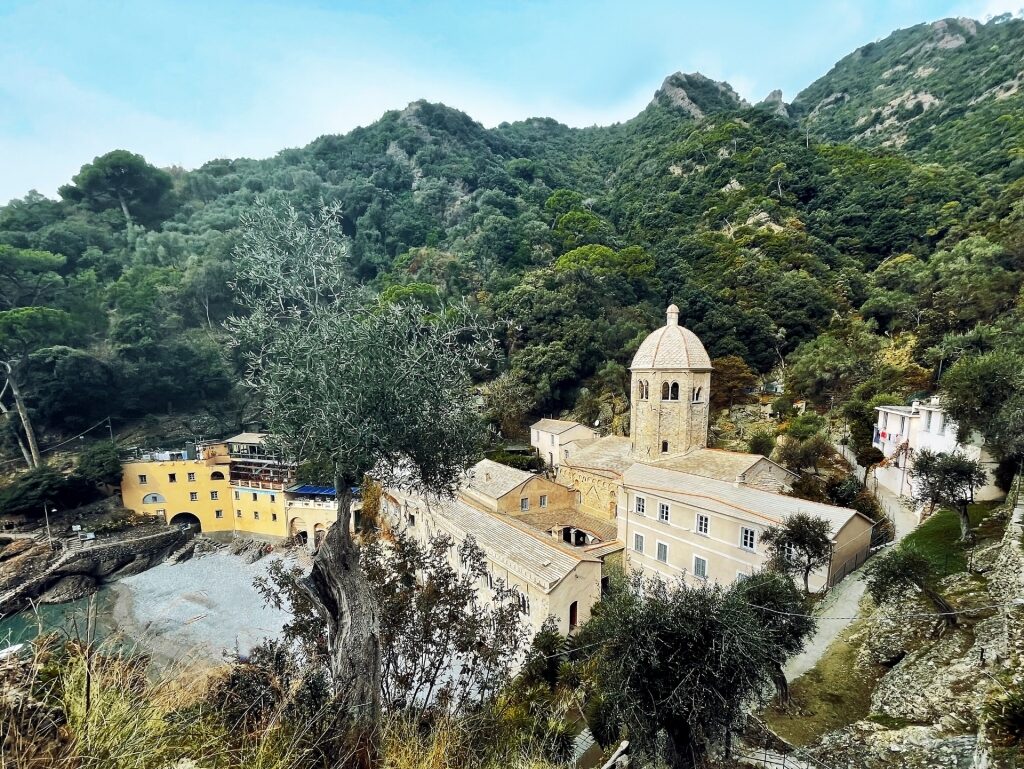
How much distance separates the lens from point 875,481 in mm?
23375

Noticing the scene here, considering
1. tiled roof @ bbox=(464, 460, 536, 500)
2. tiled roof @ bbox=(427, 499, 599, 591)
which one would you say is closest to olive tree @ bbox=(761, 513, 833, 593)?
tiled roof @ bbox=(427, 499, 599, 591)

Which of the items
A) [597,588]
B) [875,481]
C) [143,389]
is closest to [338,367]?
[597,588]

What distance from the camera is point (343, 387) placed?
7219mm

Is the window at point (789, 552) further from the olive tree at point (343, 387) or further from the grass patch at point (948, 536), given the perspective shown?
the olive tree at point (343, 387)

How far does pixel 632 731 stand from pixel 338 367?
8.89m

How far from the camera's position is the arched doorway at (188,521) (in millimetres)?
33406

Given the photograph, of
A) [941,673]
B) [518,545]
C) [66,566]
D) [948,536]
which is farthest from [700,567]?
[66,566]

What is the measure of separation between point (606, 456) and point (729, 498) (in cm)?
938

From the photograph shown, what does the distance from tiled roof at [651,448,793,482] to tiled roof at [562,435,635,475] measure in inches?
112

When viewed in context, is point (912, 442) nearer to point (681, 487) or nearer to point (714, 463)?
point (714, 463)

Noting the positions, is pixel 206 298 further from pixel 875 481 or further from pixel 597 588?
pixel 875 481

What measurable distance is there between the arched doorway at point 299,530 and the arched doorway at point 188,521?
25.3 ft

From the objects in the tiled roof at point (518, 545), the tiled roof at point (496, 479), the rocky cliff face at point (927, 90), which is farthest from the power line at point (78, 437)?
the rocky cliff face at point (927, 90)

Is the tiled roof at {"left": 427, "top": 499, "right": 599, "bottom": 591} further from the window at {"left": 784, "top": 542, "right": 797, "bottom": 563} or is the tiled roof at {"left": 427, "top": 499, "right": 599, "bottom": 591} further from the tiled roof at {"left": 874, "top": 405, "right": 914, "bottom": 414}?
the tiled roof at {"left": 874, "top": 405, "right": 914, "bottom": 414}
